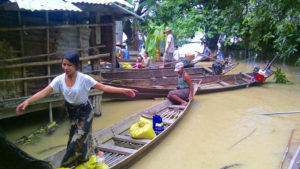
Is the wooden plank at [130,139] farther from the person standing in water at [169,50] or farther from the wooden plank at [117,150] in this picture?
the person standing in water at [169,50]

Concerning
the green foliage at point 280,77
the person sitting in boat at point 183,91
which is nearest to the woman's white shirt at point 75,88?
the person sitting in boat at point 183,91

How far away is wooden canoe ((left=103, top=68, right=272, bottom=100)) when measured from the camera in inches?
298

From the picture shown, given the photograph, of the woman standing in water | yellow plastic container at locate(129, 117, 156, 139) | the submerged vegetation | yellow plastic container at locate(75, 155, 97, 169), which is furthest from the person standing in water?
yellow plastic container at locate(75, 155, 97, 169)

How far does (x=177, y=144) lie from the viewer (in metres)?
4.75

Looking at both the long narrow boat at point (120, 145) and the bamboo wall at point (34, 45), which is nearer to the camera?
the long narrow boat at point (120, 145)

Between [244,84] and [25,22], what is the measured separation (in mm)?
7681

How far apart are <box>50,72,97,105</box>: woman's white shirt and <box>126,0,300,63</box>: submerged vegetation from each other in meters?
7.71

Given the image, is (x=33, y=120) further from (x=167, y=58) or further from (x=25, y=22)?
(x=167, y=58)

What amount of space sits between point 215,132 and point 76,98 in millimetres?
3570

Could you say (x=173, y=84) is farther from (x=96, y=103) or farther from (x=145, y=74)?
(x=96, y=103)

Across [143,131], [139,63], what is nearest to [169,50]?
[139,63]

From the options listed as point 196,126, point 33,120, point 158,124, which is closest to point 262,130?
point 196,126

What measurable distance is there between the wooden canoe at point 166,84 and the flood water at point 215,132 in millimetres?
255

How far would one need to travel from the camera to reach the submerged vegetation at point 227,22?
8820 mm
